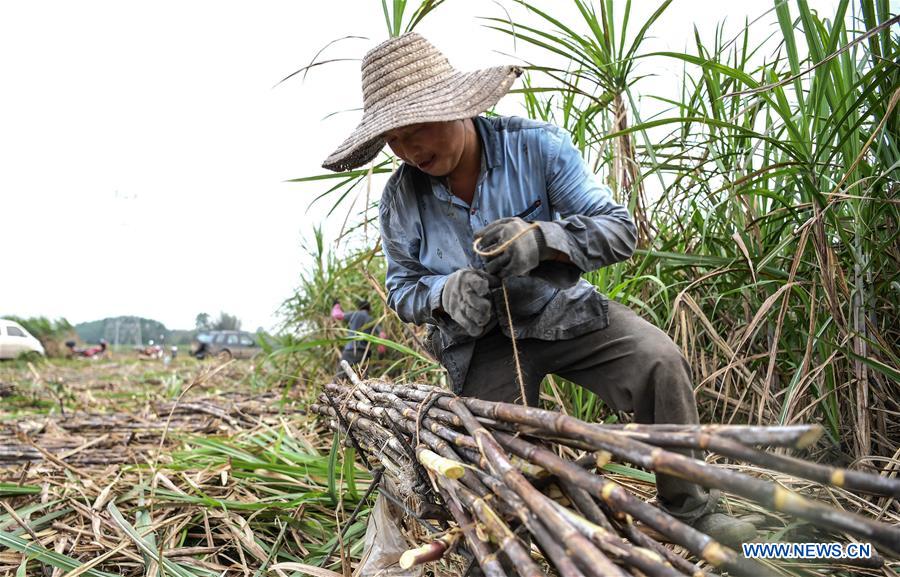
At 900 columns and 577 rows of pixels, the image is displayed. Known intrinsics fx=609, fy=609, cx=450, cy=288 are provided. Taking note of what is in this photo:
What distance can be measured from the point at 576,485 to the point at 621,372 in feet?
2.42

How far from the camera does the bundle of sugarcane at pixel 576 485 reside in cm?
75

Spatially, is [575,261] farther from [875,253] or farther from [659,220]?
[659,220]

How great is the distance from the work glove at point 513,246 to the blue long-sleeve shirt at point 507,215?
144 mm

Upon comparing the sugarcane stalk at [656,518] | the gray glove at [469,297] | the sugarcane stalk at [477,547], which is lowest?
the sugarcane stalk at [477,547]

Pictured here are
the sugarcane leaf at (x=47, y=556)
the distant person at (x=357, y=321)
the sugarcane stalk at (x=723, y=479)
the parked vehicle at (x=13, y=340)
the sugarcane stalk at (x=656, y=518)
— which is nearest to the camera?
the sugarcane stalk at (x=723, y=479)

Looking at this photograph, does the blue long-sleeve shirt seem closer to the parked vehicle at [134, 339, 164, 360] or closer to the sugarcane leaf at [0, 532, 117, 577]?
the sugarcane leaf at [0, 532, 117, 577]

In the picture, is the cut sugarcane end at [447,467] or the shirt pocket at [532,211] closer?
the cut sugarcane end at [447,467]

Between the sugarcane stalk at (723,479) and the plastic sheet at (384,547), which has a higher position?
the sugarcane stalk at (723,479)

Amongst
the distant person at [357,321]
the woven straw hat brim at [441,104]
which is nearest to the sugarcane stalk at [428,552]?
the woven straw hat brim at [441,104]

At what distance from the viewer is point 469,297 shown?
157cm

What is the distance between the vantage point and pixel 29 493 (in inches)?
97.3

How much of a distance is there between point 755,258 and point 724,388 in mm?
469

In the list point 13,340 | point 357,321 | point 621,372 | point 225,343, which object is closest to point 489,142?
point 621,372

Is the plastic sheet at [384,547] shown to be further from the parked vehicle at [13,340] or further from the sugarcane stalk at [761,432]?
the parked vehicle at [13,340]
